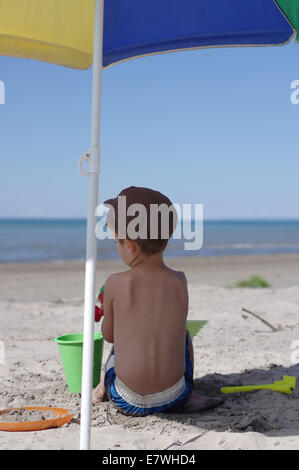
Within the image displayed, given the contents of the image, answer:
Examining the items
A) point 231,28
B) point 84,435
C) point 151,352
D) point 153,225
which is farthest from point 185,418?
point 231,28

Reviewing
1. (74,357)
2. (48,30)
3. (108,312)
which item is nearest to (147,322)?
(108,312)

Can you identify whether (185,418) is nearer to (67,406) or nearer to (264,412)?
(264,412)

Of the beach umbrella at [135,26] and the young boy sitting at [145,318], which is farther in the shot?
the beach umbrella at [135,26]

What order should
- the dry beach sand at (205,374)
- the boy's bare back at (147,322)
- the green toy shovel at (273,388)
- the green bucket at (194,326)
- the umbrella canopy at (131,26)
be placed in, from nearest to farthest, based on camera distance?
the dry beach sand at (205,374), the boy's bare back at (147,322), the umbrella canopy at (131,26), the green toy shovel at (273,388), the green bucket at (194,326)

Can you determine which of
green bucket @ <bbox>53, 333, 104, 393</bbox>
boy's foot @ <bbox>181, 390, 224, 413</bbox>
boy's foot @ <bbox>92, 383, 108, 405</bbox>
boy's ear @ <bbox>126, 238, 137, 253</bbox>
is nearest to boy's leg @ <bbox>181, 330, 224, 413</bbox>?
boy's foot @ <bbox>181, 390, 224, 413</bbox>

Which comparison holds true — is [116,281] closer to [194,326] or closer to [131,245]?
[131,245]

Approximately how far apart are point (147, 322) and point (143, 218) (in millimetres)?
516

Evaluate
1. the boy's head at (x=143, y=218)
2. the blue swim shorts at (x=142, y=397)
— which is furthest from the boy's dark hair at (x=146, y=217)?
the blue swim shorts at (x=142, y=397)

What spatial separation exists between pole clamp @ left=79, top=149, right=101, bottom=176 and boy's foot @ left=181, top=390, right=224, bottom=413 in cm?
135

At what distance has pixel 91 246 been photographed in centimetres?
199

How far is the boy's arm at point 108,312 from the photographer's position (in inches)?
98.5

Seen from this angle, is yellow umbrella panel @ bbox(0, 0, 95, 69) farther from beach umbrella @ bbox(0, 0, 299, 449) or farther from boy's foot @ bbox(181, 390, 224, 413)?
boy's foot @ bbox(181, 390, 224, 413)

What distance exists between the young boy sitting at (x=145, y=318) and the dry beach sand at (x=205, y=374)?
0.42ft

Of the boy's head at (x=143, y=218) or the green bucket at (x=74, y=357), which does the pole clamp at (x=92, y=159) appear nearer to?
the boy's head at (x=143, y=218)
